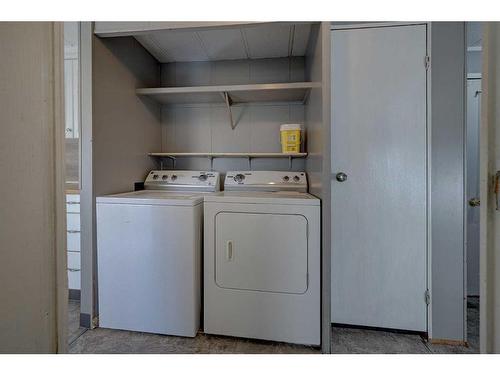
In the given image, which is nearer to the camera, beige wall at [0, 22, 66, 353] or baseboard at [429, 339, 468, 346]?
beige wall at [0, 22, 66, 353]

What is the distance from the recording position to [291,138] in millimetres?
2221

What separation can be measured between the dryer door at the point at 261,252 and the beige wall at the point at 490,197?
1068mm

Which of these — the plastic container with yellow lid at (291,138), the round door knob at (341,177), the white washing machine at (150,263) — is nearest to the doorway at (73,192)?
the white washing machine at (150,263)

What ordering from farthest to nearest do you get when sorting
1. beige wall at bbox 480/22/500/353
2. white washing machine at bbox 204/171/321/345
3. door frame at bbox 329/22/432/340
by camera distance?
door frame at bbox 329/22/432/340 → white washing machine at bbox 204/171/321/345 → beige wall at bbox 480/22/500/353

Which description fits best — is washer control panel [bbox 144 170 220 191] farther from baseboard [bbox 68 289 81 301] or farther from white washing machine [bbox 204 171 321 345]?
baseboard [bbox 68 289 81 301]

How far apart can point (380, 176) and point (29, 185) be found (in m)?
1.84

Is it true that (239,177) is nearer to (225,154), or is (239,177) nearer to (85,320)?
(225,154)

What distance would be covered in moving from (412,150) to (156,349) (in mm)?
2093

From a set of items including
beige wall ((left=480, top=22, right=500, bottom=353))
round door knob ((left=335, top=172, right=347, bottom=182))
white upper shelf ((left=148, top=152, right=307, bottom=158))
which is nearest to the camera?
beige wall ((left=480, top=22, right=500, bottom=353))

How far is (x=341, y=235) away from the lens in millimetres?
1846

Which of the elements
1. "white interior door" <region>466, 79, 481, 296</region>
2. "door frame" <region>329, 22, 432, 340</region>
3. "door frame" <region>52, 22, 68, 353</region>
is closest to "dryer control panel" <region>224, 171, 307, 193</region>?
A: "door frame" <region>329, 22, 432, 340</region>

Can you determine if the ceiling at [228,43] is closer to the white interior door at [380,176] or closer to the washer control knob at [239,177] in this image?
the white interior door at [380,176]

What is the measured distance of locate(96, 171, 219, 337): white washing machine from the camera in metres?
1.68
